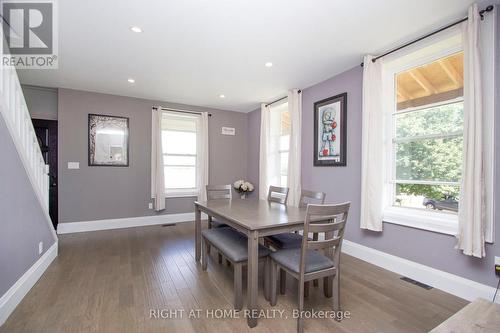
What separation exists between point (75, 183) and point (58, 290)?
2.55 meters

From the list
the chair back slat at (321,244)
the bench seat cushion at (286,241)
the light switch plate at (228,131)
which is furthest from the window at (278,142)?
the chair back slat at (321,244)

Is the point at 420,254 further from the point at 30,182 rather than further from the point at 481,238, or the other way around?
the point at 30,182

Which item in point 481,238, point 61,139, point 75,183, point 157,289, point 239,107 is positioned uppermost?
point 239,107

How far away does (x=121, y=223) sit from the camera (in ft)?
14.7

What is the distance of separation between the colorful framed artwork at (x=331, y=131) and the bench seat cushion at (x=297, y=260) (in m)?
1.81

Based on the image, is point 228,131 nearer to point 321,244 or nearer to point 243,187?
point 243,187

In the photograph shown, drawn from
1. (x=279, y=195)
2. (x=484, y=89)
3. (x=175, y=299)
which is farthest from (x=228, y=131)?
(x=484, y=89)

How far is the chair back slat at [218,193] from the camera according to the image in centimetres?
324

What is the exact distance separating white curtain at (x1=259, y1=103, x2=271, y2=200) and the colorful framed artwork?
4.25ft

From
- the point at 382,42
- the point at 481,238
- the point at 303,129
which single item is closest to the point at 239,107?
the point at 303,129

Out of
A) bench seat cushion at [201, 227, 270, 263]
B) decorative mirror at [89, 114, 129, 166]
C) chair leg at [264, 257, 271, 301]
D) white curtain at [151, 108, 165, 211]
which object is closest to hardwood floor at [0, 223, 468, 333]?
chair leg at [264, 257, 271, 301]

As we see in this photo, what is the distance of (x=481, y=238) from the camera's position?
1.94 m

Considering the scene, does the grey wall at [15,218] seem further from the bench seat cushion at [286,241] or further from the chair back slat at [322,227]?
the chair back slat at [322,227]

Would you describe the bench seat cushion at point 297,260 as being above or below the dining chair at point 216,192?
below
